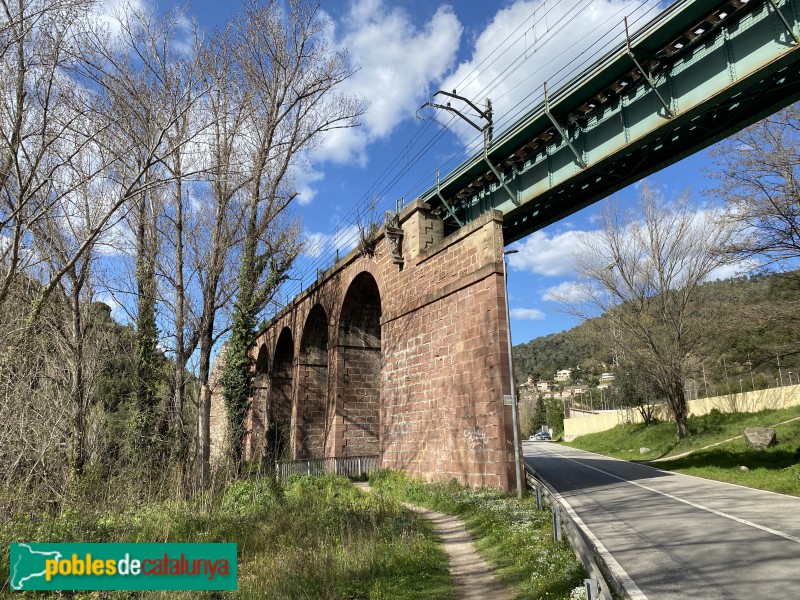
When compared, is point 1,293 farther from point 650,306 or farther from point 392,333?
point 650,306

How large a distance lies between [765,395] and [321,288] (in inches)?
894

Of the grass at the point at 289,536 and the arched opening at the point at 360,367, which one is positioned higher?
the arched opening at the point at 360,367

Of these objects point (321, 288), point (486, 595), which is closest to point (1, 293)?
point (486, 595)

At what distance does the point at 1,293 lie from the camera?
5.50 meters

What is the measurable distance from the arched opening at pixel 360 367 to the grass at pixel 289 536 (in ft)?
31.3

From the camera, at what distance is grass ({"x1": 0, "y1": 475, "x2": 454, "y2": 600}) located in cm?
568

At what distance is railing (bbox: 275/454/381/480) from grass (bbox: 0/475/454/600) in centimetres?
764

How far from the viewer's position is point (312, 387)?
84.4ft

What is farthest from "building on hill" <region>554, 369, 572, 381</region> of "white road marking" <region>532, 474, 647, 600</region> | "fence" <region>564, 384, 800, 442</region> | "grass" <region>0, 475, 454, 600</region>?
"white road marking" <region>532, 474, 647, 600</region>

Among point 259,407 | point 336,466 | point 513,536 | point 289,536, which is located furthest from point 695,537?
point 259,407

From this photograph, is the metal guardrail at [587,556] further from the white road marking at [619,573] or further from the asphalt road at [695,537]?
the asphalt road at [695,537]

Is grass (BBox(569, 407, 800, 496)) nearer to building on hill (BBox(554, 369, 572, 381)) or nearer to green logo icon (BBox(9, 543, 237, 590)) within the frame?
green logo icon (BBox(9, 543, 237, 590))

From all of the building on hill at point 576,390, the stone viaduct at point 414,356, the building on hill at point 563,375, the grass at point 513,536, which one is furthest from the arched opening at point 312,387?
the building on hill at point 563,375

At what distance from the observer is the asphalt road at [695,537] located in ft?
17.9
